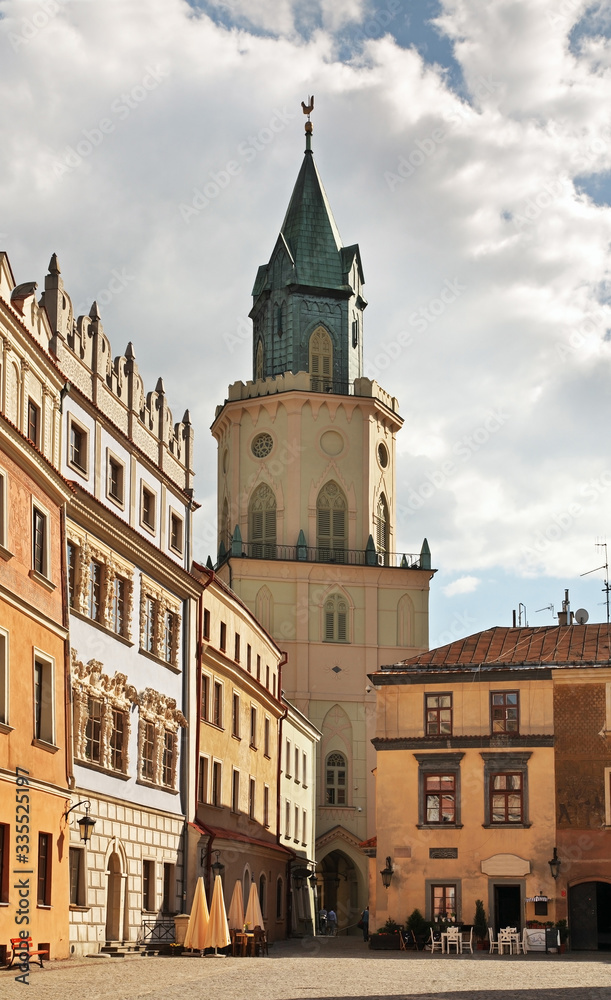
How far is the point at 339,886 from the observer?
74812mm

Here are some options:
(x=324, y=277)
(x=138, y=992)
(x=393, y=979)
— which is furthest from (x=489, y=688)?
(x=324, y=277)

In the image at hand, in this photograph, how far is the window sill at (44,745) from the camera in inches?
1065

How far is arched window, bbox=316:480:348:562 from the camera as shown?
263 feet

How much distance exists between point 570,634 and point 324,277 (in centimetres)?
4268

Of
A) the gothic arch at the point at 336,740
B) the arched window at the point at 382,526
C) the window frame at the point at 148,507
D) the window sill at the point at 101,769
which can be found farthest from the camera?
the arched window at the point at 382,526

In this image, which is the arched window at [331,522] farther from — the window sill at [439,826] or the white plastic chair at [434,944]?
the white plastic chair at [434,944]

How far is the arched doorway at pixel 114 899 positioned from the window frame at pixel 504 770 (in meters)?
15.0

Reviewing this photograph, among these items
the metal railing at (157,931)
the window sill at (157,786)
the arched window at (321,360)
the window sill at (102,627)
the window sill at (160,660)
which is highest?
the arched window at (321,360)

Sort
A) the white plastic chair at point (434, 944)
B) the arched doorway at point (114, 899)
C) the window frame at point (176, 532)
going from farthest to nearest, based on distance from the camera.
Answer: the white plastic chair at point (434, 944) < the window frame at point (176, 532) < the arched doorway at point (114, 899)

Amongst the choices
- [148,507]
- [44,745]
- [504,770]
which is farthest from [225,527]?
[44,745]

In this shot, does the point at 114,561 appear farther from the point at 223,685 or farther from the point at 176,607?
the point at 223,685

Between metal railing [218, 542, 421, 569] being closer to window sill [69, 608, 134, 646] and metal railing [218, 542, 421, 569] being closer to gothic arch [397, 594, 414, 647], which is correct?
gothic arch [397, 594, 414, 647]

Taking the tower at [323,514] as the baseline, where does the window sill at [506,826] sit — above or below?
below

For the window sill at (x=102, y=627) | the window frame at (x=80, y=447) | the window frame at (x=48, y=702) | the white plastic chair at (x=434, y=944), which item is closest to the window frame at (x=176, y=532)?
the window sill at (x=102, y=627)
